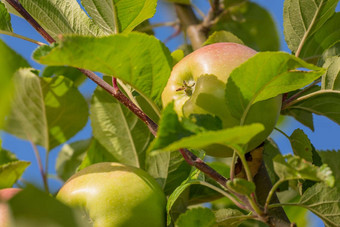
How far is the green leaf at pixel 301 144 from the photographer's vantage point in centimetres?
80

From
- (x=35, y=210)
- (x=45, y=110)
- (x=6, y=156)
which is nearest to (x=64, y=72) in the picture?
(x=45, y=110)

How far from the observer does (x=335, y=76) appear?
2.54 ft

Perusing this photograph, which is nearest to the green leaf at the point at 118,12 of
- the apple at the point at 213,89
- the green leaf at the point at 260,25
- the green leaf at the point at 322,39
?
the apple at the point at 213,89

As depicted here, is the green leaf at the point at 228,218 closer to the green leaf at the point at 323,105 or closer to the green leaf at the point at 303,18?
the green leaf at the point at 323,105

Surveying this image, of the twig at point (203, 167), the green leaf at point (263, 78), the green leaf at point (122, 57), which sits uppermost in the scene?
the green leaf at point (122, 57)

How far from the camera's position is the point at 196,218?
63 cm

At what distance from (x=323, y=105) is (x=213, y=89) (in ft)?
1.17

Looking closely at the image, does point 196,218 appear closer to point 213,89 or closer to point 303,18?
point 213,89

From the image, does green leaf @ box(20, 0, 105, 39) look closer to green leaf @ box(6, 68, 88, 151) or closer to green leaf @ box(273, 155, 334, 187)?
green leaf @ box(6, 68, 88, 151)

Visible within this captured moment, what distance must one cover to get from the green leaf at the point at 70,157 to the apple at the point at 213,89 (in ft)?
1.71

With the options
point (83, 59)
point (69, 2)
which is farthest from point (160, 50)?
point (69, 2)

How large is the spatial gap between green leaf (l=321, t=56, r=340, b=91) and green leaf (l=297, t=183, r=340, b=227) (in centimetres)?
21

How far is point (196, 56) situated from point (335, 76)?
0.25 m

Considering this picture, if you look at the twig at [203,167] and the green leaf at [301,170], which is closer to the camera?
the green leaf at [301,170]
